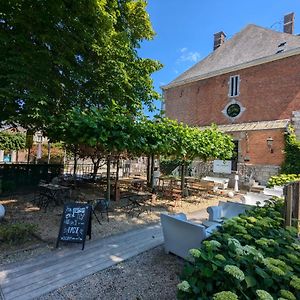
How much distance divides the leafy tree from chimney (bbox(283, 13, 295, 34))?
65.1ft

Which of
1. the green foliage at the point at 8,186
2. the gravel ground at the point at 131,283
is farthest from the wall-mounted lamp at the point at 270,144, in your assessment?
the green foliage at the point at 8,186

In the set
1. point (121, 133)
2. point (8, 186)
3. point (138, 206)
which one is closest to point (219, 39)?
point (138, 206)

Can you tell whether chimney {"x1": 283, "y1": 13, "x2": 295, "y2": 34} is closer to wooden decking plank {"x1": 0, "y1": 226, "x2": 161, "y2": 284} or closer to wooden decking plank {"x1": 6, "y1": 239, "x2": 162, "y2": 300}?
wooden decking plank {"x1": 0, "y1": 226, "x2": 161, "y2": 284}

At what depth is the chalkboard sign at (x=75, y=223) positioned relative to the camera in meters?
5.35

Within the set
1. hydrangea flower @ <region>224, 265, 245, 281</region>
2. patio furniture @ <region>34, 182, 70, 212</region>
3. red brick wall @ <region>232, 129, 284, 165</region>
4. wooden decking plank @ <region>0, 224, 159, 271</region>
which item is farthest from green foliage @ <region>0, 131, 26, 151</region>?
hydrangea flower @ <region>224, 265, 245, 281</region>

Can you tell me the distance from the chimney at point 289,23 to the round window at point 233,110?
9658mm

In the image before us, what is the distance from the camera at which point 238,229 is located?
12.9 feet

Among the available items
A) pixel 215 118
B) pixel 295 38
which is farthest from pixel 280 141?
pixel 295 38

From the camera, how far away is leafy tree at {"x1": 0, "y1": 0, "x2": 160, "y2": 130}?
7.51 meters

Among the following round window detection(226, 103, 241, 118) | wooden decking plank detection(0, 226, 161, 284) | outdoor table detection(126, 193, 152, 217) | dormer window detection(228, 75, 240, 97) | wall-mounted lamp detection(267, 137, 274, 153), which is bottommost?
wooden decking plank detection(0, 226, 161, 284)

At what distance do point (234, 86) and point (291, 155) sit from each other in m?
8.25

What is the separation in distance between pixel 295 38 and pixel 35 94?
812 inches

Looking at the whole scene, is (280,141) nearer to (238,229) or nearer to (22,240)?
(238,229)

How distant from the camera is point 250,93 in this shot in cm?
2048
